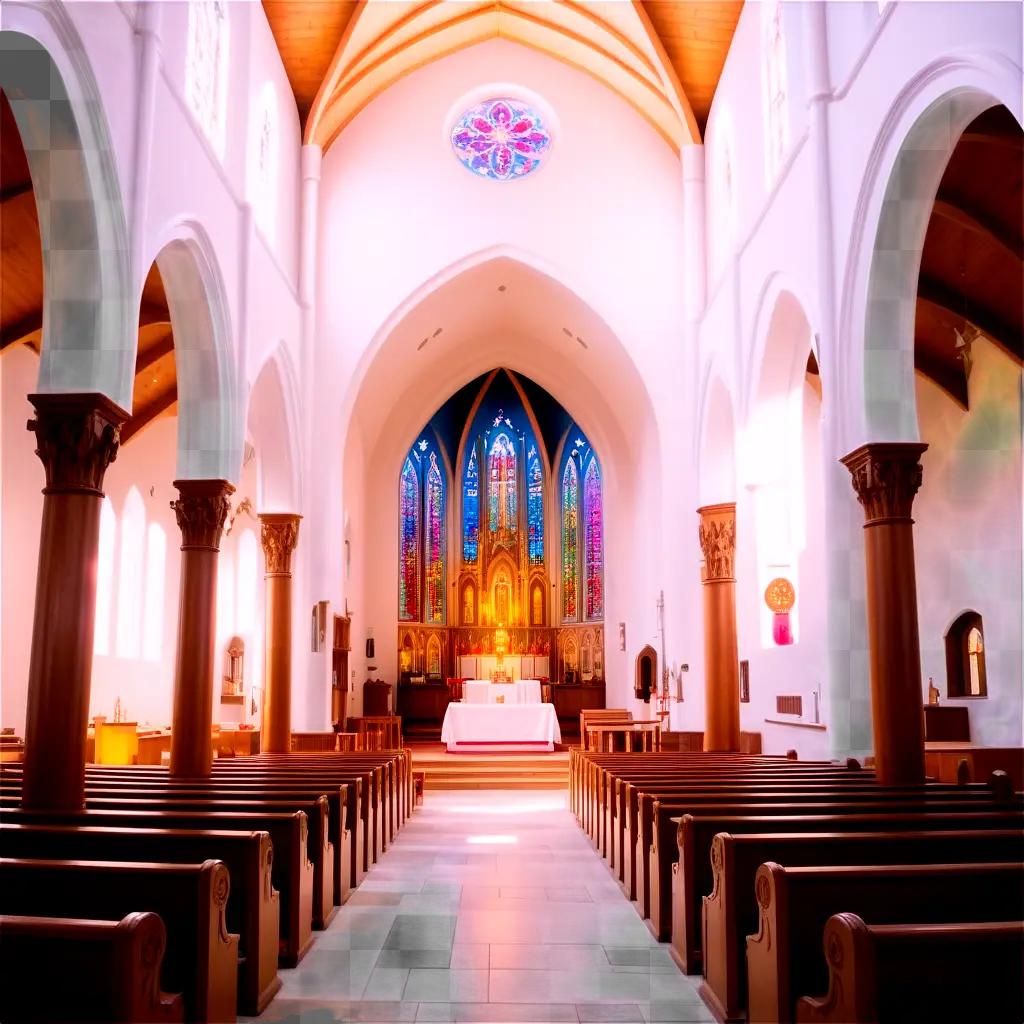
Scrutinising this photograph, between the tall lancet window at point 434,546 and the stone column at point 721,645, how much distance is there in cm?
1384

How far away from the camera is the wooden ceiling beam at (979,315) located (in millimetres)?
13500

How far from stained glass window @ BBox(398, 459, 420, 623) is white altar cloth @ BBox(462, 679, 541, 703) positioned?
5668 millimetres

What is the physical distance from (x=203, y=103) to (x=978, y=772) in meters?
11.6

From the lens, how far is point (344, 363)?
16797 mm

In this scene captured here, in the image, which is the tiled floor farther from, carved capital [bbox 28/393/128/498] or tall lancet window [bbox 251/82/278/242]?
tall lancet window [bbox 251/82/278/242]

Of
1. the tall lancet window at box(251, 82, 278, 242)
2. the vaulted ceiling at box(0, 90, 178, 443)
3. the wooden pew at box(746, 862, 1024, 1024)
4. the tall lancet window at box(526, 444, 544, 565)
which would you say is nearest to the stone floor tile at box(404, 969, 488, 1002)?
the wooden pew at box(746, 862, 1024, 1024)

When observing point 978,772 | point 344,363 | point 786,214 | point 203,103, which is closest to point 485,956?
point 978,772

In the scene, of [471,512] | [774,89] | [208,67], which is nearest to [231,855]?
[208,67]

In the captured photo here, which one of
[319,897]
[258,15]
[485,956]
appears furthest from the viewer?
[258,15]

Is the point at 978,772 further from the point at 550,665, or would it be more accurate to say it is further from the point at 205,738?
the point at 550,665

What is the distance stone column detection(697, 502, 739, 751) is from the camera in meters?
14.6

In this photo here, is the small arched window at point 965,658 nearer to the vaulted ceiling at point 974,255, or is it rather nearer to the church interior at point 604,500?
the church interior at point 604,500

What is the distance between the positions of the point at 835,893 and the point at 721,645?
10837mm

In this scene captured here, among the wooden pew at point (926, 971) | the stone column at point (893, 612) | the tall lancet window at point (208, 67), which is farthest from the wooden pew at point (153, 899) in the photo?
the tall lancet window at point (208, 67)
